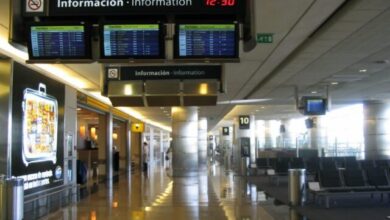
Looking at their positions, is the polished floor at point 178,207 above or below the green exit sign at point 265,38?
below

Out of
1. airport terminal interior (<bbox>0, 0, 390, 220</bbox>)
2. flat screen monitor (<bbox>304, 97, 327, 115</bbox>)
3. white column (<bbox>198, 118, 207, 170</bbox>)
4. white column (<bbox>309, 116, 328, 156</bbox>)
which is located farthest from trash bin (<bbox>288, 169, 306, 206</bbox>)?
white column (<bbox>309, 116, 328, 156</bbox>)

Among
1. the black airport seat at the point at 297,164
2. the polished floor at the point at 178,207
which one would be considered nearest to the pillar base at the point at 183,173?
the black airport seat at the point at 297,164

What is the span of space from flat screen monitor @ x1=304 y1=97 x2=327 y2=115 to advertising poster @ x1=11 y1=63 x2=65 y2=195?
908 cm

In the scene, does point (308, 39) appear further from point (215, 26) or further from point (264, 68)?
point (215, 26)

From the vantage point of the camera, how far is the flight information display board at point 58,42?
16.7ft

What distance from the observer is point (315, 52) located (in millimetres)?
11383

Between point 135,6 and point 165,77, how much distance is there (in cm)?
726

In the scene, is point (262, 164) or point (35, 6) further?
point (262, 164)

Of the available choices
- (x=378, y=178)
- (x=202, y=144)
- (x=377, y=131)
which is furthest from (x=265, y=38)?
(x=202, y=144)

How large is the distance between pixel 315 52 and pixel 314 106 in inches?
287

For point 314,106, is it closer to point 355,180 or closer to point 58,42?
point 355,180

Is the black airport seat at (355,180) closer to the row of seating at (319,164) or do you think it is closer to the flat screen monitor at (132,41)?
the row of seating at (319,164)

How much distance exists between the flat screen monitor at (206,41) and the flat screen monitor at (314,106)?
1360 centimetres

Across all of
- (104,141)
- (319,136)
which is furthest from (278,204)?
(319,136)
